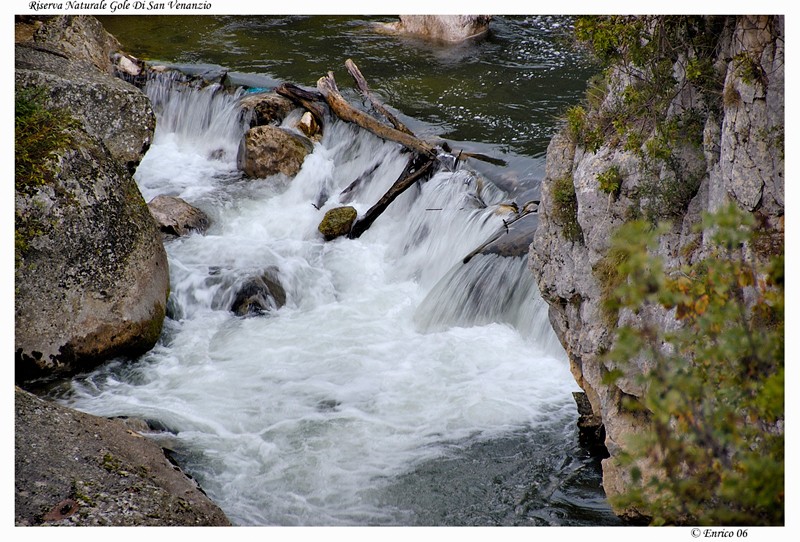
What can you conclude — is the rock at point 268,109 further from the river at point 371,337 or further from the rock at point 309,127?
the rock at point 309,127

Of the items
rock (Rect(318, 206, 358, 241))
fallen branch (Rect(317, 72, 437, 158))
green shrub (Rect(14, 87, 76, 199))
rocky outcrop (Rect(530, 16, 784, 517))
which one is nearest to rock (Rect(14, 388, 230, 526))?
green shrub (Rect(14, 87, 76, 199))

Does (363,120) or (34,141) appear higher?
(363,120)

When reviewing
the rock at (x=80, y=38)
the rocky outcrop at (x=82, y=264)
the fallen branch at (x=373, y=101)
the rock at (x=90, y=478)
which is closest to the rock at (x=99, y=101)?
the rocky outcrop at (x=82, y=264)

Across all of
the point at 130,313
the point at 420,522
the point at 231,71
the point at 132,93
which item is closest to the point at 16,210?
the point at 130,313

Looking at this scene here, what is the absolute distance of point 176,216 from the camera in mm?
12773

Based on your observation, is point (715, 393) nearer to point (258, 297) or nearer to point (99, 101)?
point (258, 297)

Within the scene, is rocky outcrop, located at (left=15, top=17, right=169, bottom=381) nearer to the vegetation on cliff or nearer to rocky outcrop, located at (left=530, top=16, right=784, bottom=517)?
rocky outcrop, located at (left=530, top=16, right=784, bottom=517)

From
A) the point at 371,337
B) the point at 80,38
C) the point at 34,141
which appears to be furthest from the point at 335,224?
the point at 80,38

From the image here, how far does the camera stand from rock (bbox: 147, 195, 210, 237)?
498 inches

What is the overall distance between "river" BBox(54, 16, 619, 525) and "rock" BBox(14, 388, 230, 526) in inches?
36.8

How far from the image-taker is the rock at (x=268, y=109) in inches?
610

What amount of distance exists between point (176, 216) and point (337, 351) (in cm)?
455

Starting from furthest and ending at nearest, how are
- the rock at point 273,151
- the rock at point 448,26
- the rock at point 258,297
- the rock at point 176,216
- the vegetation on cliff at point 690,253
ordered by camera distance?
the rock at point 448,26, the rock at point 273,151, the rock at point 176,216, the rock at point 258,297, the vegetation on cliff at point 690,253

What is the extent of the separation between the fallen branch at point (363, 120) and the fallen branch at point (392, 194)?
0.88 feet
